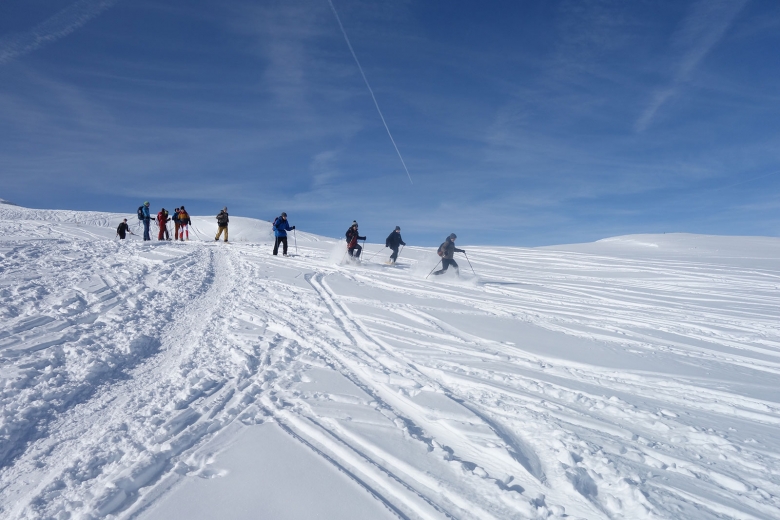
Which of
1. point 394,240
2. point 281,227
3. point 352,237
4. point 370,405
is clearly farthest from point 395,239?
point 370,405

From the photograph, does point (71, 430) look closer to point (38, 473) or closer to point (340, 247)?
point (38, 473)

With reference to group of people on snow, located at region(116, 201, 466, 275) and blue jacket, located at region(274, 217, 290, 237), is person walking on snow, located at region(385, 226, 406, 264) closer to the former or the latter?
group of people on snow, located at region(116, 201, 466, 275)

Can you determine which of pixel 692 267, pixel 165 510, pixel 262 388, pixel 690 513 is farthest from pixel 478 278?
pixel 165 510

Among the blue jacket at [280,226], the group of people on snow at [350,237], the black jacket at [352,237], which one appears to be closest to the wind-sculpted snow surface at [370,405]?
the group of people on snow at [350,237]

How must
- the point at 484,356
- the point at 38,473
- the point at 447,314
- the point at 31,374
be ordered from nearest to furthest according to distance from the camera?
1. the point at 38,473
2. the point at 31,374
3. the point at 484,356
4. the point at 447,314

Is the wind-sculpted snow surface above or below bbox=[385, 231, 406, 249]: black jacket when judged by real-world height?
below

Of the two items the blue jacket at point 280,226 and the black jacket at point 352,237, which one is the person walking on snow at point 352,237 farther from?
the blue jacket at point 280,226

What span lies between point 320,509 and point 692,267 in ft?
65.3

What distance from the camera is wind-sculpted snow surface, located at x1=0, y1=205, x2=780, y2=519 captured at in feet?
10.8

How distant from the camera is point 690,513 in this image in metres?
3.20

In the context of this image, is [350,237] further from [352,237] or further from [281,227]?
[281,227]

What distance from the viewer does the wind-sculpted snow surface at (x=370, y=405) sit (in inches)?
129

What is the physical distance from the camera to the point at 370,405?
188 inches

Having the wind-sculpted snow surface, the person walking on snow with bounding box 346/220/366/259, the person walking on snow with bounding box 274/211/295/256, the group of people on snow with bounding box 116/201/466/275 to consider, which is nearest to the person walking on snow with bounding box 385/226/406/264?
the group of people on snow with bounding box 116/201/466/275
